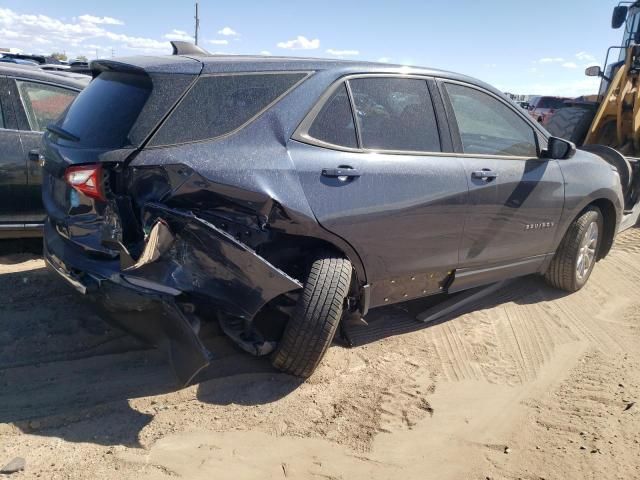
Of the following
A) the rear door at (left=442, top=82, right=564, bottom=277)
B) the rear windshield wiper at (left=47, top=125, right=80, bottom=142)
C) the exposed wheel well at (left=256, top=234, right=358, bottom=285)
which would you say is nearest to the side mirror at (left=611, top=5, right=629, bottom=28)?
the rear door at (left=442, top=82, right=564, bottom=277)

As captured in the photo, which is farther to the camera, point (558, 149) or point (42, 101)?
point (42, 101)

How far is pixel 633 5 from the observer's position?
10039 millimetres

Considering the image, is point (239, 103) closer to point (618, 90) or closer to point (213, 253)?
point (213, 253)

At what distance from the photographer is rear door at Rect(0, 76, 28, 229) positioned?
4816 mm

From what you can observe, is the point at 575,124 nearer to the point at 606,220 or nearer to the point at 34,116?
the point at 606,220

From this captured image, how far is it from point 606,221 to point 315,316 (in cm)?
363

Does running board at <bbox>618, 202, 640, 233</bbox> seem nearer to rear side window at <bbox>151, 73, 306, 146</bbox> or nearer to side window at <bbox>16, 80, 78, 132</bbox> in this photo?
rear side window at <bbox>151, 73, 306, 146</bbox>

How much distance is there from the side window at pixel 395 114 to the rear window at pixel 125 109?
1108 mm

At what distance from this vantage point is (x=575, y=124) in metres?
9.36

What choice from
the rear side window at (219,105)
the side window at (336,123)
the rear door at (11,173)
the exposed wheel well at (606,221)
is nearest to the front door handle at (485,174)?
the side window at (336,123)

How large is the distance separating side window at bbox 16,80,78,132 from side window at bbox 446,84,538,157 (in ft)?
11.0

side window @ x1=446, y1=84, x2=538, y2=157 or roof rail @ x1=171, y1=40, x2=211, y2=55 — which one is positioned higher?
roof rail @ x1=171, y1=40, x2=211, y2=55

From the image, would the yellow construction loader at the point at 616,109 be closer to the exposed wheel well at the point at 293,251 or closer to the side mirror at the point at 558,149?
the side mirror at the point at 558,149

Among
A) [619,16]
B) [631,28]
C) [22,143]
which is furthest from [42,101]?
[631,28]
